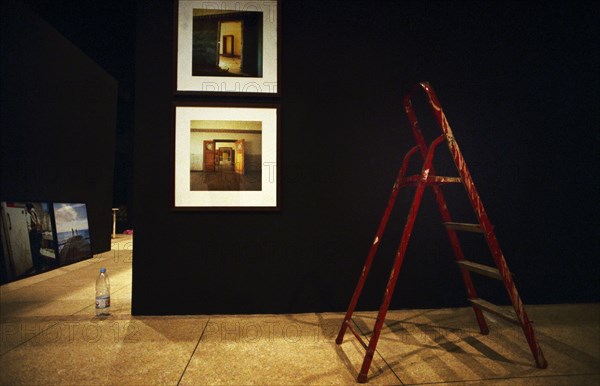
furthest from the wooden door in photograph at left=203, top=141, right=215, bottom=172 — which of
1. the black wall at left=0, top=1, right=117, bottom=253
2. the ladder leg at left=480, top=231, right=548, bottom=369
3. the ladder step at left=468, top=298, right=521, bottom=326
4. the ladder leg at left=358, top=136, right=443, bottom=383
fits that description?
the black wall at left=0, top=1, right=117, bottom=253

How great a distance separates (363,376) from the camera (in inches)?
60.9

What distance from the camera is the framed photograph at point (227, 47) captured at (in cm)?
243

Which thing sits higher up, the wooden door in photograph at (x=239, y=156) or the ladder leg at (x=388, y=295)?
the wooden door in photograph at (x=239, y=156)

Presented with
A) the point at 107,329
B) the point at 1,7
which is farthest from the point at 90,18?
the point at 107,329

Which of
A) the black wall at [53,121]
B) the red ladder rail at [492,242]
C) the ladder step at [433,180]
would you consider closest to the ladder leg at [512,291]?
the red ladder rail at [492,242]

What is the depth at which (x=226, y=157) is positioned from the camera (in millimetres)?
2418

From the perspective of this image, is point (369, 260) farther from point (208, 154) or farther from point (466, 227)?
point (208, 154)

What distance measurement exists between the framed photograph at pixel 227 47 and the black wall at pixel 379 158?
106 mm

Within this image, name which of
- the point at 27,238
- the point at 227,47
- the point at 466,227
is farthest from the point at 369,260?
the point at 27,238

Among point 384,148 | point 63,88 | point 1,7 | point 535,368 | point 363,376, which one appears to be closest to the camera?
point 363,376

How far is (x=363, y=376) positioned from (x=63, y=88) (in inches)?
206

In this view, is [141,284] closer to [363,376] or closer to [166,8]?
[363,376]

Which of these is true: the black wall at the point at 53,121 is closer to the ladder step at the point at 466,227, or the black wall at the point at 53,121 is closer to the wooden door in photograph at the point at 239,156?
the wooden door in photograph at the point at 239,156

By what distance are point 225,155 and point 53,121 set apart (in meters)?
3.41
